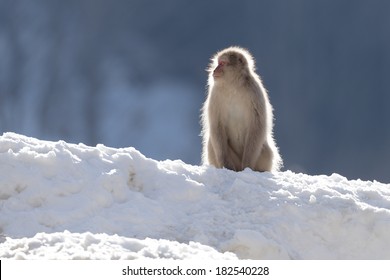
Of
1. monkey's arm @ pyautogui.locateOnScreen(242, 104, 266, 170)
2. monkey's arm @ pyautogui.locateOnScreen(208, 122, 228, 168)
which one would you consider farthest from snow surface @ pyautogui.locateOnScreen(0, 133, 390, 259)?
monkey's arm @ pyautogui.locateOnScreen(208, 122, 228, 168)

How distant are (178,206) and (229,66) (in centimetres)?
320

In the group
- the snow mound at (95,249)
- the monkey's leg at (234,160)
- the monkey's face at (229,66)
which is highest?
the monkey's face at (229,66)

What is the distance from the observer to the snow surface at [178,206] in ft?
21.1

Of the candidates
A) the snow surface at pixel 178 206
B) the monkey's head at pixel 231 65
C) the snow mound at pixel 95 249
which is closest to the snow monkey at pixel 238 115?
the monkey's head at pixel 231 65

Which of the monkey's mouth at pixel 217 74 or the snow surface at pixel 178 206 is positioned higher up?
the monkey's mouth at pixel 217 74

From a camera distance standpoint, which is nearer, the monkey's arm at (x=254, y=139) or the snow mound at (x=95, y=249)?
the snow mound at (x=95, y=249)

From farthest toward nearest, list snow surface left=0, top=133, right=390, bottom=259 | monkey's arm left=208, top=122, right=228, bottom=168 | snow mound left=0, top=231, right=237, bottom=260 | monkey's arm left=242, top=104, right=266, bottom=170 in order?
monkey's arm left=208, top=122, right=228, bottom=168, monkey's arm left=242, top=104, right=266, bottom=170, snow surface left=0, top=133, right=390, bottom=259, snow mound left=0, top=231, right=237, bottom=260

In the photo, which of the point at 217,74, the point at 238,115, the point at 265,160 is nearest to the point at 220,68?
the point at 217,74

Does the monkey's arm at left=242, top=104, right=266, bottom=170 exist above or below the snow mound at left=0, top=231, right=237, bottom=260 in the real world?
above

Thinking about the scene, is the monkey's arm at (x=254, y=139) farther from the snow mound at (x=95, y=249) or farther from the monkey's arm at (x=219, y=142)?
the snow mound at (x=95, y=249)

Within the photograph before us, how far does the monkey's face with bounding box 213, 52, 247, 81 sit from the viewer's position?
31.7 ft

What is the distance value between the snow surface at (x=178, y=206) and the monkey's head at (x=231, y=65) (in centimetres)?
204

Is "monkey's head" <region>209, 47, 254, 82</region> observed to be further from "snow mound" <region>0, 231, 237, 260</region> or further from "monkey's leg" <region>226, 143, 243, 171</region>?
"snow mound" <region>0, 231, 237, 260</region>

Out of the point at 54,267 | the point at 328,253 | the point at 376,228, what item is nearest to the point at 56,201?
the point at 54,267
